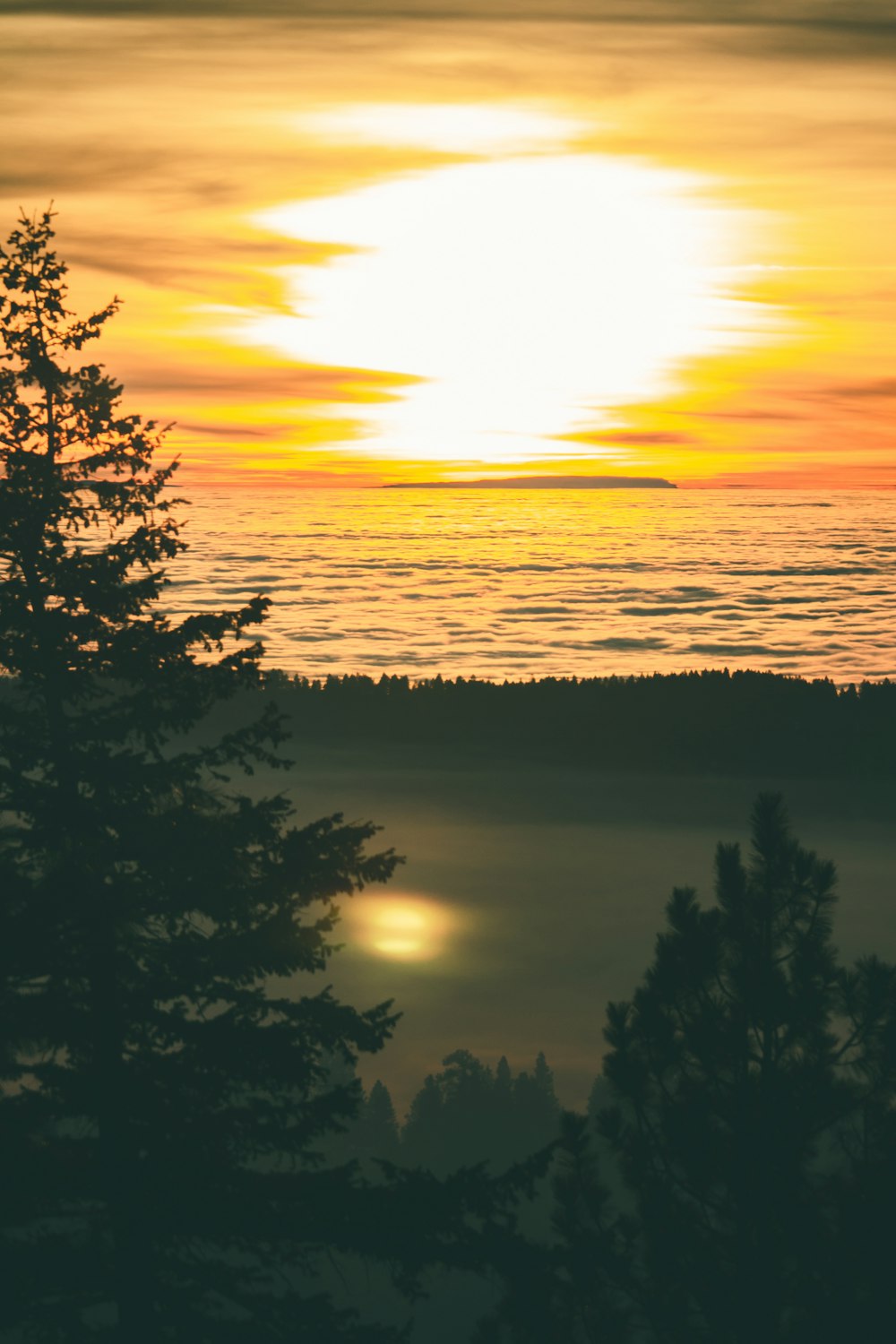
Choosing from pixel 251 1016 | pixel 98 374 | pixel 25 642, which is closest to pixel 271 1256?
pixel 251 1016

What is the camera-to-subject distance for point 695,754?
105 m

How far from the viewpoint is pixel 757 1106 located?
29.6ft

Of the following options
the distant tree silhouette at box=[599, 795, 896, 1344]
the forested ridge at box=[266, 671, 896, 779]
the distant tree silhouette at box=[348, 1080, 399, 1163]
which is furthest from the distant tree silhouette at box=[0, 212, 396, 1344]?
the forested ridge at box=[266, 671, 896, 779]

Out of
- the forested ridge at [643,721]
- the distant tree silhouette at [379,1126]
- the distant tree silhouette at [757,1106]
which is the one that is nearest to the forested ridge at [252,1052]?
the distant tree silhouette at [757,1106]

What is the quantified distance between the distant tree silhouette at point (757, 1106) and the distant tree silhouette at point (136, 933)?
2109 mm

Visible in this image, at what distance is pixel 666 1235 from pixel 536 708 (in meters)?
103

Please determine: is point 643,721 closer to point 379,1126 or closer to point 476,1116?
point 476,1116

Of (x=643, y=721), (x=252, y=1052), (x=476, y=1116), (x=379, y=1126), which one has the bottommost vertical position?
(x=379, y=1126)

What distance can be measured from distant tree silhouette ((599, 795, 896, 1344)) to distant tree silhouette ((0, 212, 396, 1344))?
6.92ft

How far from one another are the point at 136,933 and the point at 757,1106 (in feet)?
15.3

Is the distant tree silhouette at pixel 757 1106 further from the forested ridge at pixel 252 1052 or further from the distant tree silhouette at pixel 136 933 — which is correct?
the distant tree silhouette at pixel 136 933

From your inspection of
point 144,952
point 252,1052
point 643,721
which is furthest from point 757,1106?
point 643,721

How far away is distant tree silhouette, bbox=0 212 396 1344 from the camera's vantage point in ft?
29.8

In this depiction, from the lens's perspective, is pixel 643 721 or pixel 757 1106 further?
pixel 643 721
